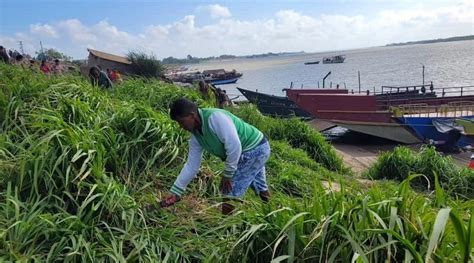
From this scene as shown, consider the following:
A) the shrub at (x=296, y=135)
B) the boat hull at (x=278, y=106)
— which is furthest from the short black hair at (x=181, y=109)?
the boat hull at (x=278, y=106)

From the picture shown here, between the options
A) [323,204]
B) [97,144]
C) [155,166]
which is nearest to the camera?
[323,204]

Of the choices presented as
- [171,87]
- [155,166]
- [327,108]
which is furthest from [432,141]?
[155,166]

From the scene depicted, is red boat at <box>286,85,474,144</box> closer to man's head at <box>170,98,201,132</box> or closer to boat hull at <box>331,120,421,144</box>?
boat hull at <box>331,120,421,144</box>

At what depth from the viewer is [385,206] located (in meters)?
2.32

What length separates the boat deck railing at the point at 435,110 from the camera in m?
16.7

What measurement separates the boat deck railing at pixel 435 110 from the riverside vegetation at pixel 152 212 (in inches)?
513

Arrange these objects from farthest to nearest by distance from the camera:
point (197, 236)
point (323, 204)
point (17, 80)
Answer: point (17, 80) → point (197, 236) → point (323, 204)

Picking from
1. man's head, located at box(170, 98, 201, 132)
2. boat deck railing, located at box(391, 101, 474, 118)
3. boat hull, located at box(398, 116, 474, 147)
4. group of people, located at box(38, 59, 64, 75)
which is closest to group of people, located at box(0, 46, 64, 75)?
group of people, located at box(38, 59, 64, 75)

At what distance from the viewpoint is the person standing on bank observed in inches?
121

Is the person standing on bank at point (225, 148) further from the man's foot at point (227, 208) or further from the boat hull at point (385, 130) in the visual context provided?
the boat hull at point (385, 130)

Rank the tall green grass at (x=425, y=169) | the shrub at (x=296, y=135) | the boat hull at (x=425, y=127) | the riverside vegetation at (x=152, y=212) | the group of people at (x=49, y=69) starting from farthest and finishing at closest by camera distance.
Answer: the boat hull at (x=425, y=127)
the shrub at (x=296, y=135)
the group of people at (x=49, y=69)
the tall green grass at (x=425, y=169)
the riverside vegetation at (x=152, y=212)

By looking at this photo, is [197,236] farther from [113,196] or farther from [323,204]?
[323,204]

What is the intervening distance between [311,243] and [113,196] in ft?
5.25

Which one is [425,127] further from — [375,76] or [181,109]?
[375,76]
